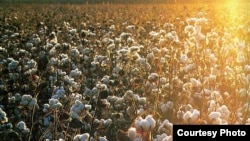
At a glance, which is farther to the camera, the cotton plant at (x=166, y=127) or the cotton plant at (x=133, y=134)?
the cotton plant at (x=166, y=127)

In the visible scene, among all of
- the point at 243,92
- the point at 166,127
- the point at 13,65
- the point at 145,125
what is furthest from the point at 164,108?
the point at 13,65

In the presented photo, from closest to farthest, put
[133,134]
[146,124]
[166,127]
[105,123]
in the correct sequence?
[146,124]
[133,134]
[166,127]
[105,123]

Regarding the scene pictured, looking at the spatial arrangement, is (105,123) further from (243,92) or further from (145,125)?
(243,92)

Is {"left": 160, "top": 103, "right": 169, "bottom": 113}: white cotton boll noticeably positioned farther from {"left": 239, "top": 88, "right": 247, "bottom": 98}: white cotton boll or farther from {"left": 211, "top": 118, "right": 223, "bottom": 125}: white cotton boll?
{"left": 211, "top": 118, "right": 223, "bottom": 125}: white cotton boll

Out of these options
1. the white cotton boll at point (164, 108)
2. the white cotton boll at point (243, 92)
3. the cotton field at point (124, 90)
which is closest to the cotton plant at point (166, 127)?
the cotton field at point (124, 90)

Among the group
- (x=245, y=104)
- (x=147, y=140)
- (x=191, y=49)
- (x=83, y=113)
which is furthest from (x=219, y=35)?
→ (x=147, y=140)

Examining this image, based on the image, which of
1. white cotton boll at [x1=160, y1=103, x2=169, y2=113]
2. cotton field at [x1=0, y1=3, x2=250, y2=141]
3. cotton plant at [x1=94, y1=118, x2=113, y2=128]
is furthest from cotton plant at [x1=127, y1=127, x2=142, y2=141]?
white cotton boll at [x1=160, y1=103, x2=169, y2=113]

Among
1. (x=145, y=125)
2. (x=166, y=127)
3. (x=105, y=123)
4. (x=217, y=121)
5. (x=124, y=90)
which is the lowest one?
(x=124, y=90)

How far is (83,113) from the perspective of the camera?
5.01 m

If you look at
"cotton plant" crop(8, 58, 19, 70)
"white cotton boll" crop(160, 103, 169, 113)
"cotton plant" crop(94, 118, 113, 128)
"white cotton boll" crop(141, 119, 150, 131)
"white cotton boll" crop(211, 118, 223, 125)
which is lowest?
"white cotton boll" crop(160, 103, 169, 113)

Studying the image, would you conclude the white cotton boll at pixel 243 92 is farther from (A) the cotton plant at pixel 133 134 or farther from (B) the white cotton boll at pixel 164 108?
(A) the cotton plant at pixel 133 134

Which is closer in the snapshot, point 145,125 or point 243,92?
point 145,125

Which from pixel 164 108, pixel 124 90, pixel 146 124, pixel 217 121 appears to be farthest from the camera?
pixel 124 90

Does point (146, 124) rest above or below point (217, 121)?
above
